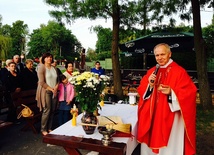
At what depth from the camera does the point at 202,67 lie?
24.0 ft

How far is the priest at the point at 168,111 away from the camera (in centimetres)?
297

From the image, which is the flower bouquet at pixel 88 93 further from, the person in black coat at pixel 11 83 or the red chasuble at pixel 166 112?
the person in black coat at pixel 11 83

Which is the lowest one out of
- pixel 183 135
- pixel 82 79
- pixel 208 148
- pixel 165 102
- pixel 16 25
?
pixel 208 148

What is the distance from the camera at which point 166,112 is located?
306 centimetres

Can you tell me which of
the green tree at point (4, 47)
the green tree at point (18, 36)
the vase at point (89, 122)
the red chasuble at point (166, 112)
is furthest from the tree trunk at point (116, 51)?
the green tree at point (18, 36)

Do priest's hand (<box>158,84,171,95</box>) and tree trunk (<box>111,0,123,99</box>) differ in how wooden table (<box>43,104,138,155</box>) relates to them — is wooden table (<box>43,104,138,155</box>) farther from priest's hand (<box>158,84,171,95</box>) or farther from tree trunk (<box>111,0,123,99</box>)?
tree trunk (<box>111,0,123,99</box>)

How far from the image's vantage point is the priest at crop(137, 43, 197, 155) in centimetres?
297

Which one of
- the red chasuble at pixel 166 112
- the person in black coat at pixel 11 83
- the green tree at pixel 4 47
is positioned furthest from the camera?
the green tree at pixel 4 47

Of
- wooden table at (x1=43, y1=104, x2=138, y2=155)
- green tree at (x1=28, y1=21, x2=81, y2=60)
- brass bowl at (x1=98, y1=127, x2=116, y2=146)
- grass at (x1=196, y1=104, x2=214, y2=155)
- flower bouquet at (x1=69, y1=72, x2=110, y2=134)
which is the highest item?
green tree at (x1=28, y1=21, x2=81, y2=60)

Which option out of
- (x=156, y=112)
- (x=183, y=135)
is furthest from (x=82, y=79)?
(x=183, y=135)

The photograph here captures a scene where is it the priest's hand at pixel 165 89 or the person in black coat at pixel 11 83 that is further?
the person in black coat at pixel 11 83

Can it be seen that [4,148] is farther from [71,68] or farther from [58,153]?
[71,68]

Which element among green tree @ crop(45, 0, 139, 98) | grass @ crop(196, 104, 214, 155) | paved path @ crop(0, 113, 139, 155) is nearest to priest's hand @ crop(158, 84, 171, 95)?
paved path @ crop(0, 113, 139, 155)

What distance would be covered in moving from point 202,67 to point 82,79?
18.8 feet
